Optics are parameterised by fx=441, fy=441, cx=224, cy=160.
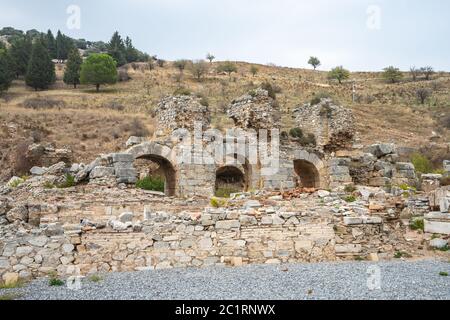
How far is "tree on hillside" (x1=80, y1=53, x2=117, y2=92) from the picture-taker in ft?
183

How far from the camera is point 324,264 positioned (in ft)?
29.3

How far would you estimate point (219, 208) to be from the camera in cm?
1020

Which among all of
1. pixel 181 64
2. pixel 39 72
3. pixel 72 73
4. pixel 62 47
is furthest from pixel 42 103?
pixel 62 47

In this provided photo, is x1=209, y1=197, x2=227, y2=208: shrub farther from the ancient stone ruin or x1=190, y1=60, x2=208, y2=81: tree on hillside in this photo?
x1=190, y1=60, x2=208, y2=81: tree on hillside

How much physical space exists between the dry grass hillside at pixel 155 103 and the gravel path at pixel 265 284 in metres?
16.8

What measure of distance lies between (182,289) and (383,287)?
3170 mm

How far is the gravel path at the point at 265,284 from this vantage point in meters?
6.55

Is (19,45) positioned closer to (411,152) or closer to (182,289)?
(411,152)

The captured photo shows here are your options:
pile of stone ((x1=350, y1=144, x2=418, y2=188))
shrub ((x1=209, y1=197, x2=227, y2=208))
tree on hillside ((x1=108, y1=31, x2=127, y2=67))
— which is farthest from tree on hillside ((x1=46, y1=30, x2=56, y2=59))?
shrub ((x1=209, y1=197, x2=227, y2=208))

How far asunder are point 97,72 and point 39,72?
744 cm

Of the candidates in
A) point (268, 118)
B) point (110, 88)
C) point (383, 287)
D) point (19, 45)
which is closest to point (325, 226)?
point (383, 287)

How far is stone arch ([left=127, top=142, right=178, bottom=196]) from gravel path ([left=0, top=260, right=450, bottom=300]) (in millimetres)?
8828

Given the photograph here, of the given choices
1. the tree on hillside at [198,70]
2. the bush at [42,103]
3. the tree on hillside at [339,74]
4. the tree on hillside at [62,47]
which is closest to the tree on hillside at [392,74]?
the tree on hillside at [339,74]

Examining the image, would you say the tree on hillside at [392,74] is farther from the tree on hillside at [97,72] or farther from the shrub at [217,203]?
the shrub at [217,203]
